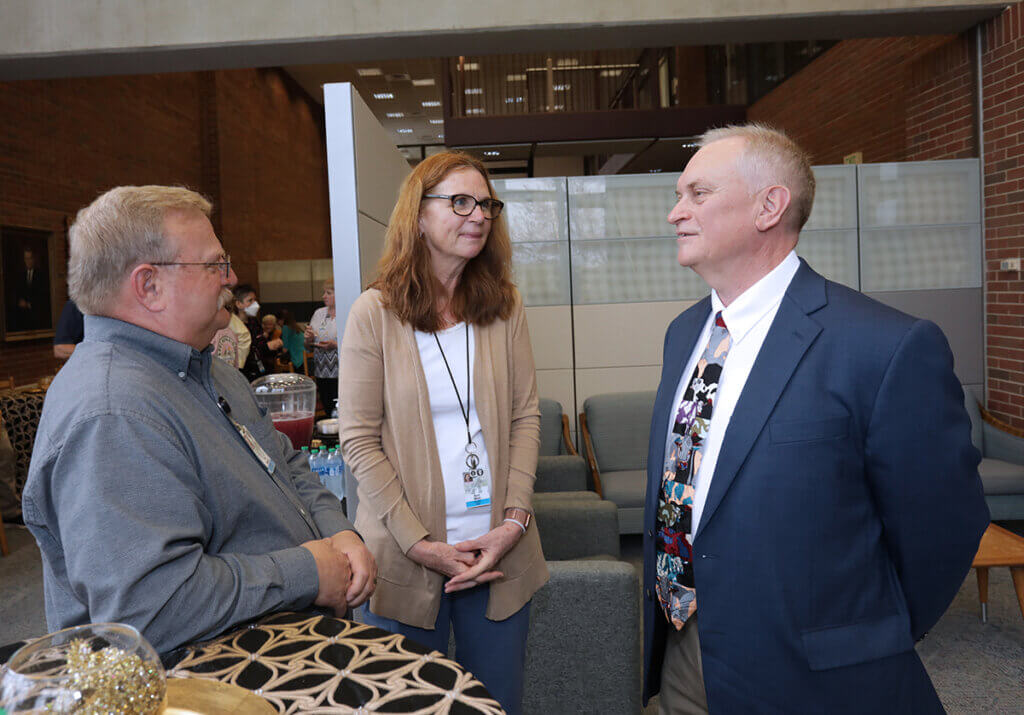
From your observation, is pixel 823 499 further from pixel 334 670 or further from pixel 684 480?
pixel 334 670

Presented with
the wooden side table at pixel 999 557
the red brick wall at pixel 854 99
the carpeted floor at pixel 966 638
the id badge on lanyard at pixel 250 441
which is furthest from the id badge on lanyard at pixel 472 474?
the red brick wall at pixel 854 99

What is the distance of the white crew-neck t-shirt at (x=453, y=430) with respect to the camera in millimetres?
1818

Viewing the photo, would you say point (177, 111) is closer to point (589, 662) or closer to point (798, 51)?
point (798, 51)

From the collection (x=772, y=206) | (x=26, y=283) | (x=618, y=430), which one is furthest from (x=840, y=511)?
(x=26, y=283)

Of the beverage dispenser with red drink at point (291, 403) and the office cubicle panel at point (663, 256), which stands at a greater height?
the office cubicle panel at point (663, 256)

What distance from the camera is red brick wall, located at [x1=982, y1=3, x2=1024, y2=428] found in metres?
4.92

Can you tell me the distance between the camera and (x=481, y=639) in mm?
1832

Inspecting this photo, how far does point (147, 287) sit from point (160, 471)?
1.20 feet

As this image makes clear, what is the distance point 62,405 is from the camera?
3.78ft

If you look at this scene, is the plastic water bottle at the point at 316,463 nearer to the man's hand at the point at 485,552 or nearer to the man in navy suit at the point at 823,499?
the man's hand at the point at 485,552

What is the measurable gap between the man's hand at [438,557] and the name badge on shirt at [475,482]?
12 cm

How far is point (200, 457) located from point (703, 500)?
92cm

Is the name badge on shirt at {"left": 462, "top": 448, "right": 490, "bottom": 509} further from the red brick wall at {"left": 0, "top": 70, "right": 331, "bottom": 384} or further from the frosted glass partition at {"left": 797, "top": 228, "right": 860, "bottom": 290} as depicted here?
the red brick wall at {"left": 0, "top": 70, "right": 331, "bottom": 384}

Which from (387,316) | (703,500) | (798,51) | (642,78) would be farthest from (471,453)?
(642,78)
